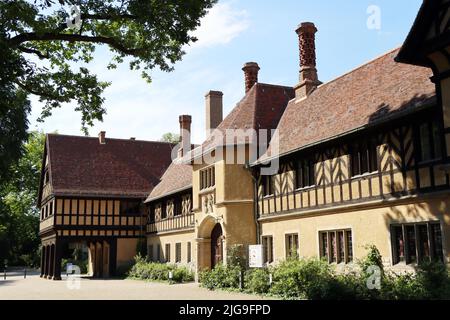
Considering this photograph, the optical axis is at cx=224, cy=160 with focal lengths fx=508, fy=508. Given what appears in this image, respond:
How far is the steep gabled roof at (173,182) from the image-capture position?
3073cm

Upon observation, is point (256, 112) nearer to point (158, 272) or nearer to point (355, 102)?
point (355, 102)

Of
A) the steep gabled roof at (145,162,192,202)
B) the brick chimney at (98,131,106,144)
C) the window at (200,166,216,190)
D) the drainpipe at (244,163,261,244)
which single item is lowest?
the drainpipe at (244,163,261,244)

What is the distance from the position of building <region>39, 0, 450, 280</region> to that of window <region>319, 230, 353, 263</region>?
35 mm

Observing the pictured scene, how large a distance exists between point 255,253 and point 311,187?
317 centimetres

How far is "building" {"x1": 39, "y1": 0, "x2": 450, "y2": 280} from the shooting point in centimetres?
1349

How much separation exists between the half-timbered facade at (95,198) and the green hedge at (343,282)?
18.9 meters

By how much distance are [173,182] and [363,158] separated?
19.4 meters

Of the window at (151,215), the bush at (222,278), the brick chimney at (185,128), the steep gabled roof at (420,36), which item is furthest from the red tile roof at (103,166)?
the steep gabled roof at (420,36)

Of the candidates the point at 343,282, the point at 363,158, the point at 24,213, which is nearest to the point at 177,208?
the point at 363,158

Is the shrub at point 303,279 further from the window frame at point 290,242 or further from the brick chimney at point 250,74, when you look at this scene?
the brick chimney at point 250,74

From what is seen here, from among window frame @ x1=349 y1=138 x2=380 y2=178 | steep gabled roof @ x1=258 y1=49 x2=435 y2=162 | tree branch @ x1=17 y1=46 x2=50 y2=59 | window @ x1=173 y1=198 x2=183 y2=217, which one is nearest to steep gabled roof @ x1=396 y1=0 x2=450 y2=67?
steep gabled roof @ x1=258 y1=49 x2=435 y2=162

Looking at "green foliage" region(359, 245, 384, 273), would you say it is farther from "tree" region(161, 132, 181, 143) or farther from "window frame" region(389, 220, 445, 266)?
"tree" region(161, 132, 181, 143)

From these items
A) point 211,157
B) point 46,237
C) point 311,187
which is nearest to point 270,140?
point 211,157

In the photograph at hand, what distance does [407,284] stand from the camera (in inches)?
515
